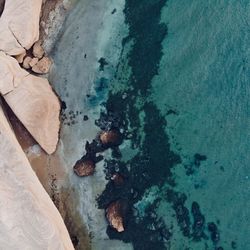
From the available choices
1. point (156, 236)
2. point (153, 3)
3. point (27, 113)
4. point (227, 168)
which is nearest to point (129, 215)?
point (156, 236)

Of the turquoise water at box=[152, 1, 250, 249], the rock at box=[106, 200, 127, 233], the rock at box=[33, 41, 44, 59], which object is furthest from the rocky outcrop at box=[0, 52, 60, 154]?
the turquoise water at box=[152, 1, 250, 249]

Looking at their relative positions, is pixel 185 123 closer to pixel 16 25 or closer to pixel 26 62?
pixel 26 62

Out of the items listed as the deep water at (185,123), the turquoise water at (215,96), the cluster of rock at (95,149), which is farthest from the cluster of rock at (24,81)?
the turquoise water at (215,96)

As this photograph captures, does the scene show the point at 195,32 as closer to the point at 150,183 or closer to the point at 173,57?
the point at 173,57

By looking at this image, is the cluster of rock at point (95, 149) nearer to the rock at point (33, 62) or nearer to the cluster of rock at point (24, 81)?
the cluster of rock at point (24, 81)

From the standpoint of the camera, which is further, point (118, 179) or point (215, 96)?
point (118, 179)

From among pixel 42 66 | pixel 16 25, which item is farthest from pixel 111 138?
pixel 16 25

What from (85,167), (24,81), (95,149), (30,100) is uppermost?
(24,81)
